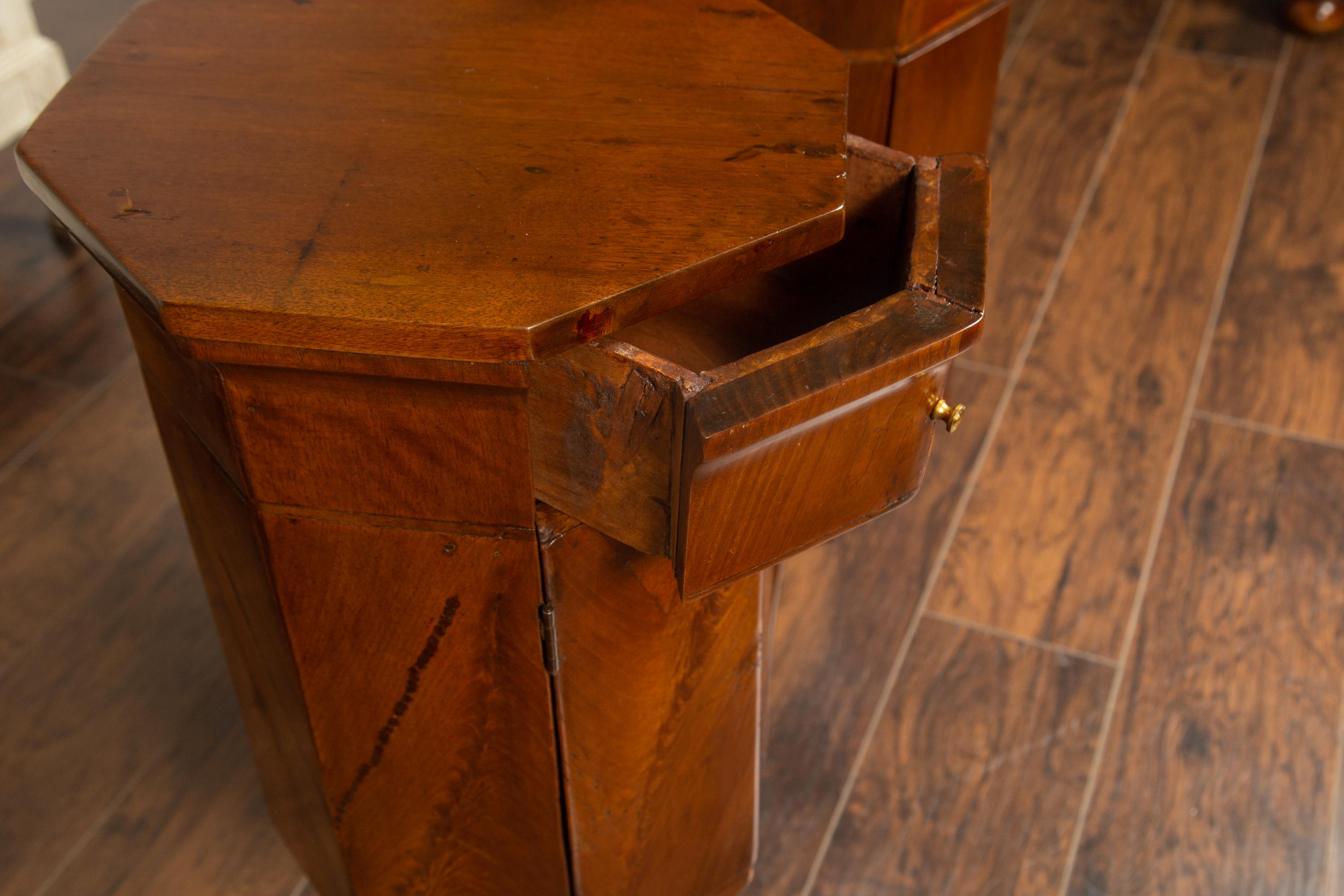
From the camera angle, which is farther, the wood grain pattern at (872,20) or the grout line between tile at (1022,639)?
the grout line between tile at (1022,639)

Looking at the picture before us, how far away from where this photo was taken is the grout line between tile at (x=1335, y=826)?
3.96 ft

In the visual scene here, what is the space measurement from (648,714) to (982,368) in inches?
38.6

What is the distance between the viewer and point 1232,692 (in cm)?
137

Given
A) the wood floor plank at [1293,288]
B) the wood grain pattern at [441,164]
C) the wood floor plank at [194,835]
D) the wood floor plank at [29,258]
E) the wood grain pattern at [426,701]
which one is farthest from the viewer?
the wood floor plank at [29,258]

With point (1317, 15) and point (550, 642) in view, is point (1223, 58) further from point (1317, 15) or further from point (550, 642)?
point (550, 642)

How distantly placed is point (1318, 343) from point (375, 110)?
1.46m

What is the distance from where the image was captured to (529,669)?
862 millimetres

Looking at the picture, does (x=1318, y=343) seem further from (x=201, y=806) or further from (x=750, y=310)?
(x=201, y=806)

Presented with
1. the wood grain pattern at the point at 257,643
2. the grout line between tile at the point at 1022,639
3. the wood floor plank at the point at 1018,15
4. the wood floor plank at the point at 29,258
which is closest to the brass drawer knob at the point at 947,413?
the wood grain pattern at the point at 257,643

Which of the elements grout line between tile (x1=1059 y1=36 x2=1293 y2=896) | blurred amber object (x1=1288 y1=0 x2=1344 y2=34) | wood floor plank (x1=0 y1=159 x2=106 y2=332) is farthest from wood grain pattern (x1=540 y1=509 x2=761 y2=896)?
blurred amber object (x1=1288 y1=0 x2=1344 y2=34)

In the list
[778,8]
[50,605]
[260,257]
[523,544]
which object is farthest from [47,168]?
[50,605]

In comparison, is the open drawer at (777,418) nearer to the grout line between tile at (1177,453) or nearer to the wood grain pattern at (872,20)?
the wood grain pattern at (872,20)

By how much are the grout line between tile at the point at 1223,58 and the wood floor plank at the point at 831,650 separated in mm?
1105

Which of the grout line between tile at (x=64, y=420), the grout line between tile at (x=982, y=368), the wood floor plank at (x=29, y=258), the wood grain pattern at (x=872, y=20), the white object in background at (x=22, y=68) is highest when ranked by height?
the wood grain pattern at (x=872, y=20)
